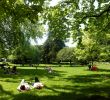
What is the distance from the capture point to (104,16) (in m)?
29.3

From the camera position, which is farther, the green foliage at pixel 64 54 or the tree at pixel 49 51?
the tree at pixel 49 51

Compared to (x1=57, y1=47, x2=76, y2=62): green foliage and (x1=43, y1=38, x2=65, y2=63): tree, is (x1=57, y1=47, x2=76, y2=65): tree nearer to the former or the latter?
(x1=57, y1=47, x2=76, y2=62): green foliage

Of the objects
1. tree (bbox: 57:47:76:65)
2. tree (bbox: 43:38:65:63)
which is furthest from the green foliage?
tree (bbox: 43:38:65:63)

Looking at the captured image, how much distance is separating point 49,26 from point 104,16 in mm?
5688

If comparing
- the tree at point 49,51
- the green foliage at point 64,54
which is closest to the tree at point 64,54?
the green foliage at point 64,54

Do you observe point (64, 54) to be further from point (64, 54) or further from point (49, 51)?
point (49, 51)

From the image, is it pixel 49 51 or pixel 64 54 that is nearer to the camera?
pixel 64 54

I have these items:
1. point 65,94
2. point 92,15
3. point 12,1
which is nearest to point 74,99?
point 65,94

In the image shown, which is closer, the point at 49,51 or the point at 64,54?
the point at 64,54

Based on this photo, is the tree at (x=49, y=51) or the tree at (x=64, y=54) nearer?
the tree at (x=64, y=54)

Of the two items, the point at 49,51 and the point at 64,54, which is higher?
the point at 49,51

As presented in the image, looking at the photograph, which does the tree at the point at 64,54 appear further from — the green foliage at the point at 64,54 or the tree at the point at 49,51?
the tree at the point at 49,51

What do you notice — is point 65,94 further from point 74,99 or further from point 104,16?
point 104,16

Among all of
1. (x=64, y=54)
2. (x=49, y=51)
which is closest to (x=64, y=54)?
(x=64, y=54)
